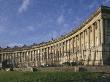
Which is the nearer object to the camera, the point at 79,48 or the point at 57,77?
the point at 57,77

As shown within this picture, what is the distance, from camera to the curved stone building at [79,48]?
241 ft

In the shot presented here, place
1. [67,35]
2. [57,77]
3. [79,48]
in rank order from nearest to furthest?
[57,77], [79,48], [67,35]

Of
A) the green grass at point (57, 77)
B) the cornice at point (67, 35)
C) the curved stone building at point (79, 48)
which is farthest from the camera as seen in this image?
the cornice at point (67, 35)

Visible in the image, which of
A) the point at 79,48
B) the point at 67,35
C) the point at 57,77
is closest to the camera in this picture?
the point at 57,77

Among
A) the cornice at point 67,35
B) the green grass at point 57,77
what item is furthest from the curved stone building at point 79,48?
the green grass at point 57,77

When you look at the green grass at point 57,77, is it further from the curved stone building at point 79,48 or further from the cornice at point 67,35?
the cornice at point 67,35

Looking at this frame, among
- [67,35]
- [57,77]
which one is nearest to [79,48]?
[67,35]

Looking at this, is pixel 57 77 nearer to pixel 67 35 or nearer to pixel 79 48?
pixel 79 48

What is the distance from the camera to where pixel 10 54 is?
164 meters

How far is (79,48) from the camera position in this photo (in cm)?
10106

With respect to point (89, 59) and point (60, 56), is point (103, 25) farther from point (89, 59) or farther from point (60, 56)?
point (60, 56)

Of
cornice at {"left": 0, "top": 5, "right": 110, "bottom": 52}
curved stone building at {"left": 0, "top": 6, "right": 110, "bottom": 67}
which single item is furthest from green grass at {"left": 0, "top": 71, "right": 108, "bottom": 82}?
cornice at {"left": 0, "top": 5, "right": 110, "bottom": 52}

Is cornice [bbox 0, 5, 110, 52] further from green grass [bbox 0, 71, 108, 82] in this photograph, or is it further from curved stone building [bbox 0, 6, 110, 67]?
green grass [bbox 0, 71, 108, 82]

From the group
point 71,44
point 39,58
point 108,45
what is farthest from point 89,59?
point 39,58
